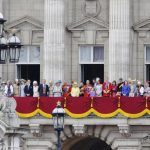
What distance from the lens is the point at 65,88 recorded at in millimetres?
97312

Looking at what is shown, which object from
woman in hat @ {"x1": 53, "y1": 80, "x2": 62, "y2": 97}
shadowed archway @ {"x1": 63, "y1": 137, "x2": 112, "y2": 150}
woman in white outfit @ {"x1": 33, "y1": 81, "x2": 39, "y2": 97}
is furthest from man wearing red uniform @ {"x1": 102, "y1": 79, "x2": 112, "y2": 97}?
shadowed archway @ {"x1": 63, "y1": 137, "x2": 112, "y2": 150}

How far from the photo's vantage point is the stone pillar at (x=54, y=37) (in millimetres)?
102875

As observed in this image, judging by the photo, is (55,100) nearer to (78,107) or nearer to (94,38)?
(78,107)

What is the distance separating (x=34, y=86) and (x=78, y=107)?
322cm

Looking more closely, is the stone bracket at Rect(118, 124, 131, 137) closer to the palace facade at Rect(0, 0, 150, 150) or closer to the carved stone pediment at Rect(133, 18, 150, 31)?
the palace facade at Rect(0, 0, 150, 150)

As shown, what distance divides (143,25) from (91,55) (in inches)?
167

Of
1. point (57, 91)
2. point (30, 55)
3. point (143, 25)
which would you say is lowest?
point (57, 91)

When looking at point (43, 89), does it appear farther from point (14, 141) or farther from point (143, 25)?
point (14, 141)

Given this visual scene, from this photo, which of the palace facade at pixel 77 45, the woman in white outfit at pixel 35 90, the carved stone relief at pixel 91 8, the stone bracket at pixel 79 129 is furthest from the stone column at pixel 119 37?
the woman in white outfit at pixel 35 90

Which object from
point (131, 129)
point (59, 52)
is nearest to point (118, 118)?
point (131, 129)

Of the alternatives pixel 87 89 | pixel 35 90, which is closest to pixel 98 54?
pixel 87 89

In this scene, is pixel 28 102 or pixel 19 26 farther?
pixel 19 26

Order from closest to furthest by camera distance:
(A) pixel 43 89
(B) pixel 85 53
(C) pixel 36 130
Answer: (A) pixel 43 89 < (C) pixel 36 130 < (B) pixel 85 53

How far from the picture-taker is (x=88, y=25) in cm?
10444
